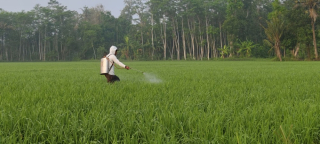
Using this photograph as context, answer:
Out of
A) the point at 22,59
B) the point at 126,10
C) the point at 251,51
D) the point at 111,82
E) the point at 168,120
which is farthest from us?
the point at 126,10

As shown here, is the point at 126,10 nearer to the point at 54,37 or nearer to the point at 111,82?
the point at 54,37

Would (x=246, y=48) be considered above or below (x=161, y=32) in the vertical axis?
below

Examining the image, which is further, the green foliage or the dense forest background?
the dense forest background

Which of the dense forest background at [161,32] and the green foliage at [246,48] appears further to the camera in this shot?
→ the dense forest background at [161,32]

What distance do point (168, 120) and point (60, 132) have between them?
0.84m

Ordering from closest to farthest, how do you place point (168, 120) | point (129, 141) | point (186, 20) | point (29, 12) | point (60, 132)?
point (129, 141) < point (60, 132) < point (168, 120) < point (186, 20) < point (29, 12)

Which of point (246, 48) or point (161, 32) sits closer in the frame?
point (246, 48)

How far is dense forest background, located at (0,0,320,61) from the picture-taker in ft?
142

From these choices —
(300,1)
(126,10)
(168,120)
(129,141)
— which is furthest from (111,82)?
(126,10)

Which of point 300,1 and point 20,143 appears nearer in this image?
point 20,143

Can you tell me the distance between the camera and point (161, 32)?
50656 mm

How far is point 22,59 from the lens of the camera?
199 feet

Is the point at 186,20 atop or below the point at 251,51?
atop

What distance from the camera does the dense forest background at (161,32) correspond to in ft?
142
